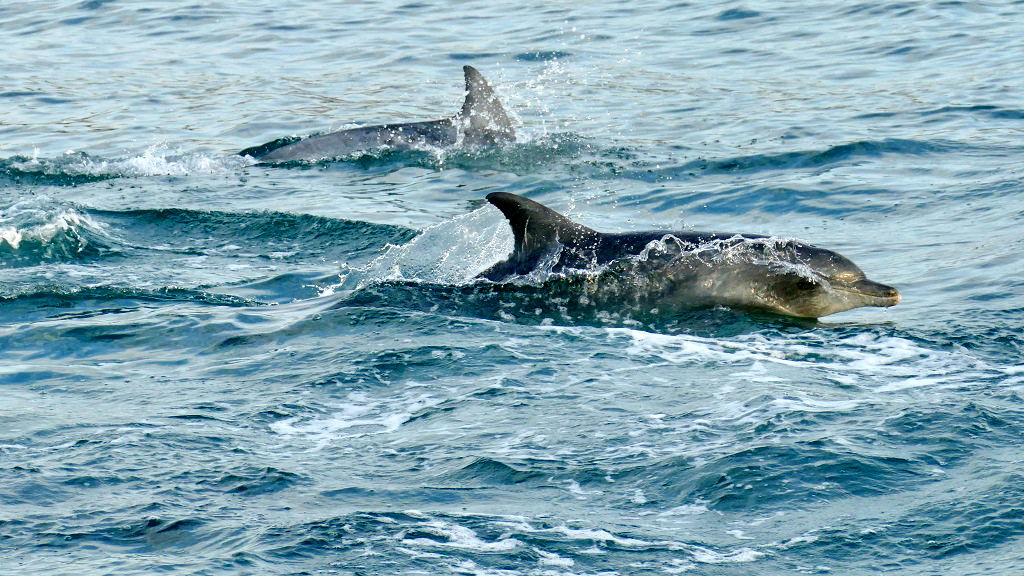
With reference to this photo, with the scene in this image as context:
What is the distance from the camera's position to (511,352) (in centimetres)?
975

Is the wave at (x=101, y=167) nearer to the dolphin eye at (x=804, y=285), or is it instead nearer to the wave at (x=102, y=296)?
the wave at (x=102, y=296)

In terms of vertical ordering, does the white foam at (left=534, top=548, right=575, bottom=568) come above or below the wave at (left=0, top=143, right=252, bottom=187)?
below

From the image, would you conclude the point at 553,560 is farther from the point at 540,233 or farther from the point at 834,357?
the point at 540,233

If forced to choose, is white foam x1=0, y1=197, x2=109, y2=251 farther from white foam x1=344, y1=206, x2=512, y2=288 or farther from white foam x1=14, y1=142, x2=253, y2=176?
white foam x1=344, y1=206, x2=512, y2=288

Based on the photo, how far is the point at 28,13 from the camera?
3400cm

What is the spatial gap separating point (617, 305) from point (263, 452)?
3513mm

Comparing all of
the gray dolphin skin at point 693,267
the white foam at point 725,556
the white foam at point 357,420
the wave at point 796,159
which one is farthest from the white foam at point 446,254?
the white foam at point 725,556

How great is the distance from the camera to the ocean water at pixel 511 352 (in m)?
6.88

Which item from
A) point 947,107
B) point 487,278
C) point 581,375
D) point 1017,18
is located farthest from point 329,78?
point 581,375

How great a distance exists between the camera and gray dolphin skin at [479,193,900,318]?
1045cm

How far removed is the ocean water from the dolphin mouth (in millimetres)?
182

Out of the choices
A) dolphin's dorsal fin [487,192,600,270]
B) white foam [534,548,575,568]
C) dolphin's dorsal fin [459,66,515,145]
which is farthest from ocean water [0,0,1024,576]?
dolphin's dorsal fin [459,66,515,145]

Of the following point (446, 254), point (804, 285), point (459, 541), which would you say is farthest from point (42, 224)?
point (459, 541)

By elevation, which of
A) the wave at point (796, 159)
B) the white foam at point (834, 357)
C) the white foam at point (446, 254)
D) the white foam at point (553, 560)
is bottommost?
the wave at point (796, 159)
